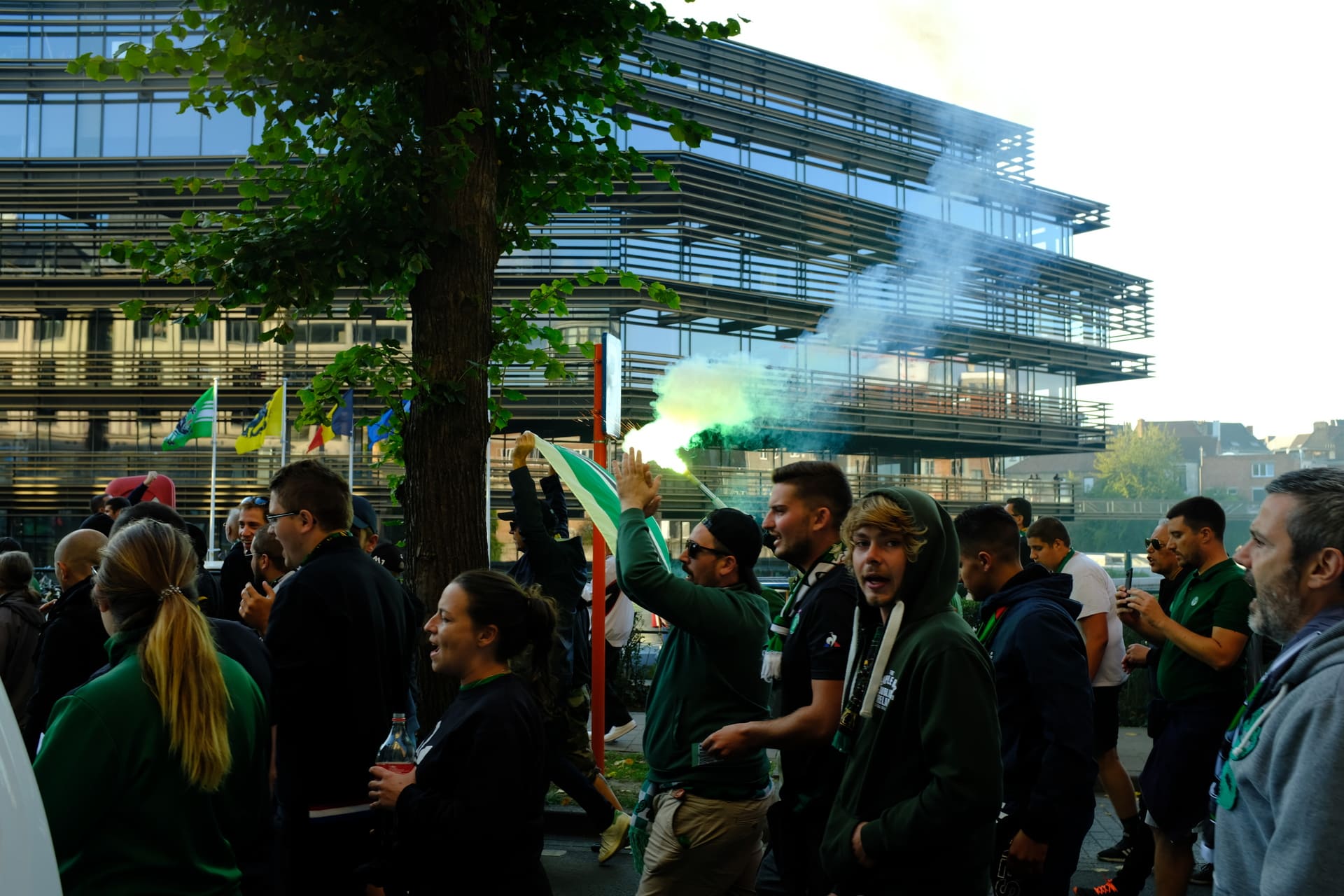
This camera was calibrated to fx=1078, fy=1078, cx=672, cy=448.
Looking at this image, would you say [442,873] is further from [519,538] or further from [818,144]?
[818,144]

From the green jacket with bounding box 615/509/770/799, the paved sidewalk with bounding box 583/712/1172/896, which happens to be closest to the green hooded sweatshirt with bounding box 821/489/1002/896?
the green jacket with bounding box 615/509/770/799

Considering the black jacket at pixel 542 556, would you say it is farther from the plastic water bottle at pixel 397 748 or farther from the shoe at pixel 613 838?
the plastic water bottle at pixel 397 748

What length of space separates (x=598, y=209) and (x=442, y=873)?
23776mm

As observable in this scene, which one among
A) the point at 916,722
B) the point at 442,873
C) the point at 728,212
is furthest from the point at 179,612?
the point at 728,212

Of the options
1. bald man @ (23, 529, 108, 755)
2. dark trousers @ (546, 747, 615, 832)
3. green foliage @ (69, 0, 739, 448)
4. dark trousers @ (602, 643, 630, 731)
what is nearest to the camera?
bald man @ (23, 529, 108, 755)

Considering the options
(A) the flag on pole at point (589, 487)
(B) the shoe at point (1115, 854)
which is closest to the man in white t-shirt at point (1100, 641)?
(B) the shoe at point (1115, 854)

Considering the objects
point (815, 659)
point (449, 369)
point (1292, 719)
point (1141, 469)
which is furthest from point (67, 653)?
point (1141, 469)

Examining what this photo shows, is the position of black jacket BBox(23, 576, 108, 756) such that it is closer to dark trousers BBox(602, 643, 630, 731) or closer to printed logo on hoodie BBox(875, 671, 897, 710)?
printed logo on hoodie BBox(875, 671, 897, 710)

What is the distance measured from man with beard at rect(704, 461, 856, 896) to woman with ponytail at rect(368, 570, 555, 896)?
0.73m

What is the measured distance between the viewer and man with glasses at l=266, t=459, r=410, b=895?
12.8 feet

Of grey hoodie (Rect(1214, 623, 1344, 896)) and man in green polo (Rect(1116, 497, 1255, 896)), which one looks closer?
grey hoodie (Rect(1214, 623, 1344, 896))

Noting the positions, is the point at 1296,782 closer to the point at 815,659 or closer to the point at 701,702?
the point at 815,659

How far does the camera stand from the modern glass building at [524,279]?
86.7 feet

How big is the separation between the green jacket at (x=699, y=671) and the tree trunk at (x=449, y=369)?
7.44ft
